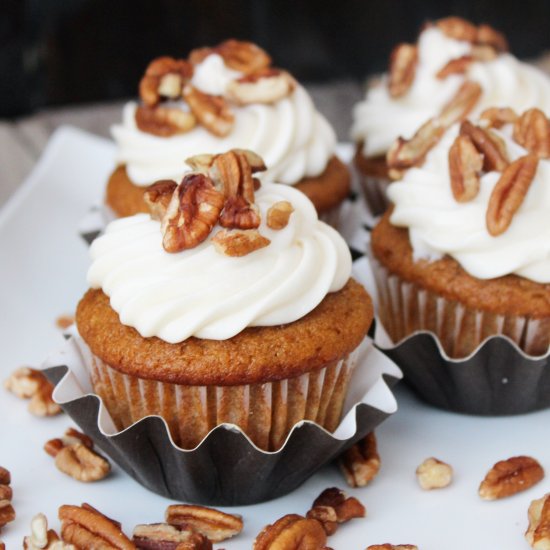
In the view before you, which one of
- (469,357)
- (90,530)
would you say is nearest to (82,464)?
(90,530)

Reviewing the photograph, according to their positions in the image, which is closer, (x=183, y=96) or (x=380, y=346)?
(x=380, y=346)

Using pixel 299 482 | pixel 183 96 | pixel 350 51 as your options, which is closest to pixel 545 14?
pixel 350 51

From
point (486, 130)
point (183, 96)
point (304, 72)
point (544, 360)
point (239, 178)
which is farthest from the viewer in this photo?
point (304, 72)

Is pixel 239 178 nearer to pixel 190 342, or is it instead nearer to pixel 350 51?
pixel 190 342

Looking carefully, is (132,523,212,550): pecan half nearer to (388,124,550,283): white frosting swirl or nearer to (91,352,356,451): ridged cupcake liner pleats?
(91,352,356,451): ridged cupcake liner pleats

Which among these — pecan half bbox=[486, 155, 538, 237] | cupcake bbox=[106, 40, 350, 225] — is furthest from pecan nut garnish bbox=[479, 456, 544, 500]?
cupcake bbox=[106, 40, 350, 225]

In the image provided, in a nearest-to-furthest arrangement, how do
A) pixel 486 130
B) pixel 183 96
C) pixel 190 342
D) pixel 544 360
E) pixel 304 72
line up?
pixel 190 342 → pixel 544 360 → pixel 486 130 → pixel 183 96 → pixel 304 72
